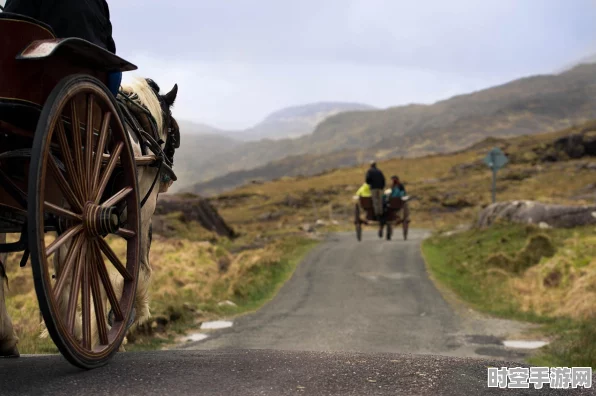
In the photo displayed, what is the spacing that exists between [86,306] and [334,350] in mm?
5617

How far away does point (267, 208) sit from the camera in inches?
2520

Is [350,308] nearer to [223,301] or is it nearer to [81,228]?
[223,301]

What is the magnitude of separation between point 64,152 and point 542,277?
12.9 m

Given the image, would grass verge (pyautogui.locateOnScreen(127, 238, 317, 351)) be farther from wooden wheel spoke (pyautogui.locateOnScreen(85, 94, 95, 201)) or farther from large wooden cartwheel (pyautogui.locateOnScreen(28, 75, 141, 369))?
wooden wheel spoke (pyautogui.locateOnScreen(85, 94, 95, 201))

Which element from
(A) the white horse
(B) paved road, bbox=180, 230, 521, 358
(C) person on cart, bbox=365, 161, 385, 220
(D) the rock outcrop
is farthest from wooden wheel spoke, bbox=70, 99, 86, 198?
(D) the rock outcrop

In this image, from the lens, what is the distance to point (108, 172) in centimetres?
430

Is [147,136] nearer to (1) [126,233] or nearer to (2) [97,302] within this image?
(1) [126,233]

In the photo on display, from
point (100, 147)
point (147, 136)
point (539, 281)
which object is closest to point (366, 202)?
point (539, 281)

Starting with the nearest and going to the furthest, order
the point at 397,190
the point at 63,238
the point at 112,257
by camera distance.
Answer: the point at 63,238 → the point at 112,257 → the point at 397,190

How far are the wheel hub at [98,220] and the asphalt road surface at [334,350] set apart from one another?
856 millimetres

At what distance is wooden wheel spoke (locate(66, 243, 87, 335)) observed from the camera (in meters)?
3.81

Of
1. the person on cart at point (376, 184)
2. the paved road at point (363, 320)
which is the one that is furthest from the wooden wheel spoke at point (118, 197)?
the person on cart at point (376, 184)

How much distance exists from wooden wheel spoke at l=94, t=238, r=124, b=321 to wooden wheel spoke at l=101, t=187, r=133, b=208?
23 centimetres

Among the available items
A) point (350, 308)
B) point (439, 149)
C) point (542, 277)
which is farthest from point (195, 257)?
point (439, 149)
